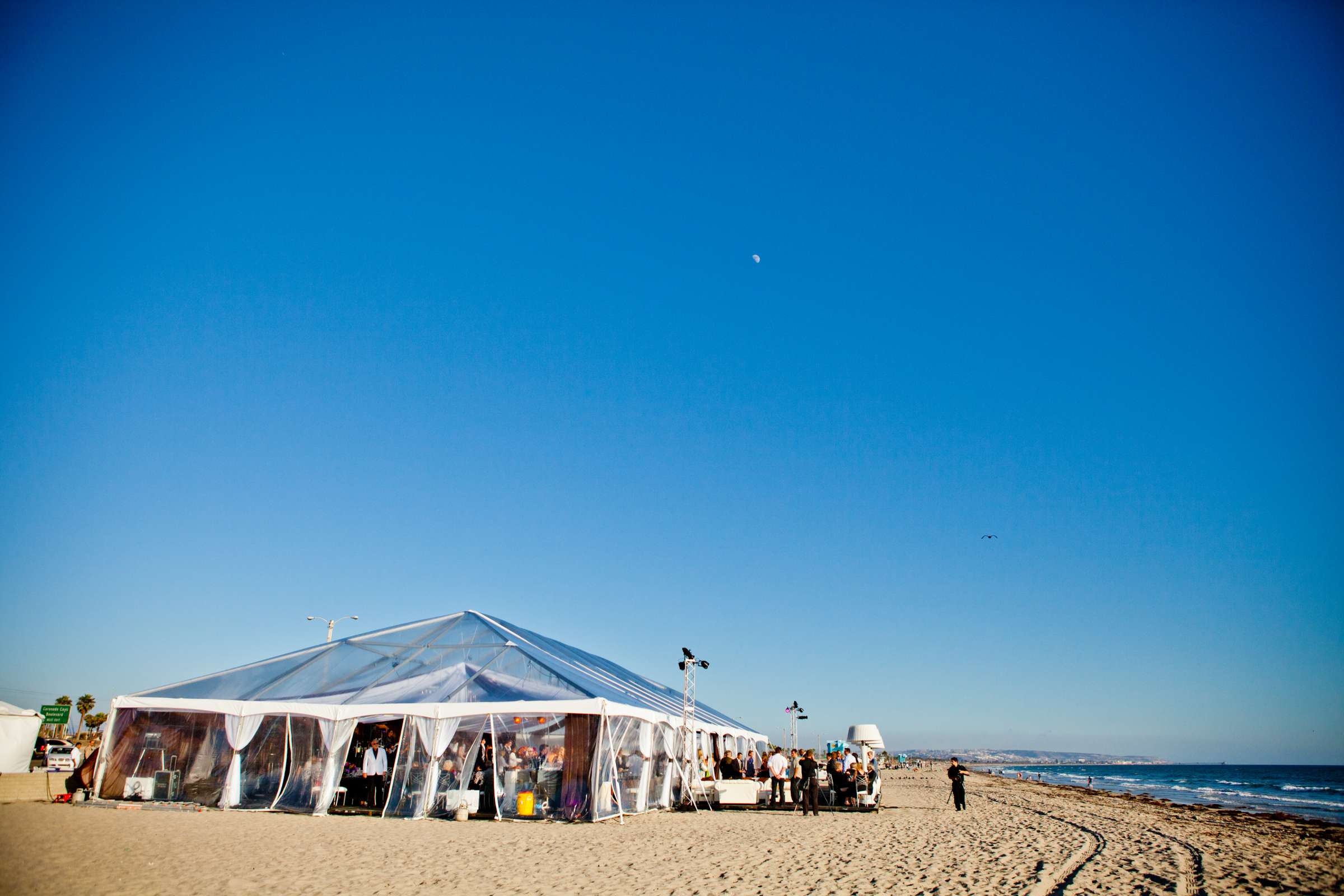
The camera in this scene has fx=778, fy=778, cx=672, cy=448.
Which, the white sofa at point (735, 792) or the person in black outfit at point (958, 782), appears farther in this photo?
the person in black outfit at point (958, 782)

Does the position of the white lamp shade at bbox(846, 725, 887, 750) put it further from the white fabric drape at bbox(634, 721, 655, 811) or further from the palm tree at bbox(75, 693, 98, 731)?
the palm tree at bbox(75, 693, 98, 731)

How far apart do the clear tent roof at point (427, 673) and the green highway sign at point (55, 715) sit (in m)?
15.8

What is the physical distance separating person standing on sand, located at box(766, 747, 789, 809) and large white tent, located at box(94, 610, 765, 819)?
2742mm

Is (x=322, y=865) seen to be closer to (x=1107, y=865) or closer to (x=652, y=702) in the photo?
(x=1107, y=865)

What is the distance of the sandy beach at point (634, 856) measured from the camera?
282 inches

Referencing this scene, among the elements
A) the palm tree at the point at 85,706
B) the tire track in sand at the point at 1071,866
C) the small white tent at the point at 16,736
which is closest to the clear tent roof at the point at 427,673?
the tire track in sand at the point at 1071,866

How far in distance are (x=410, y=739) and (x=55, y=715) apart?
2115 cm

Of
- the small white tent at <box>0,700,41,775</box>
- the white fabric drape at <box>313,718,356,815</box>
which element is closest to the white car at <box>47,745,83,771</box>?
the small white tent at <box>0,700,41,775</box>

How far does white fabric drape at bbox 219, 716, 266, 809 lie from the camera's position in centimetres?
→ 1316

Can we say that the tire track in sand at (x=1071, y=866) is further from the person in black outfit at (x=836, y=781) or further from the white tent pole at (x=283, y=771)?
the white tent pole at (x=283, y=771)

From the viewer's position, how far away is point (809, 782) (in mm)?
14922

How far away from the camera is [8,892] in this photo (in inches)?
238

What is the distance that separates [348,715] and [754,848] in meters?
7.23

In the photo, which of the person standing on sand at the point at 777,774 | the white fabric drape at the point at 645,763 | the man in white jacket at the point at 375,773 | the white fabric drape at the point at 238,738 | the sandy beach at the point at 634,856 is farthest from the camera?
the person standing on sand at the point at 777,774
